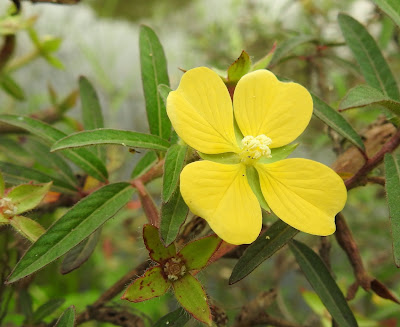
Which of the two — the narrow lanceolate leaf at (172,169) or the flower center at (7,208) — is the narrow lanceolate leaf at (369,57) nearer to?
the narrow lanceolate leaf at (172,169)

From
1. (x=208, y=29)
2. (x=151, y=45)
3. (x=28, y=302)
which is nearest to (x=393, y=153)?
(x=151, y=45)

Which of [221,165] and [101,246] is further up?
[221,165]

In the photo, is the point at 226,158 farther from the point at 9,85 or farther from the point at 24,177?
the point at 9,85

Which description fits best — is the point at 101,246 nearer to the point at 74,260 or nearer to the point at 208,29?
the point at 208,29

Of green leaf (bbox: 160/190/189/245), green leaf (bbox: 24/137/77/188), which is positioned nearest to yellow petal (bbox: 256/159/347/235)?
green leaf (bbox: 160/190/189/245)

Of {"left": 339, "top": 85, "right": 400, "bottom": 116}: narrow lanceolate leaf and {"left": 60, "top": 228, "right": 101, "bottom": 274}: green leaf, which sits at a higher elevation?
{"left": 339, "top": 85, "right": 400, "bottom": 116}: narrow lanceolate leaf

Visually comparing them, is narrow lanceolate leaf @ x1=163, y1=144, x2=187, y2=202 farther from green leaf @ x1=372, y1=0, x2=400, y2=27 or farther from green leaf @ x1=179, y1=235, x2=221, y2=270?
green leaf @ x1=372, y1=0, x2=400, y2=27
